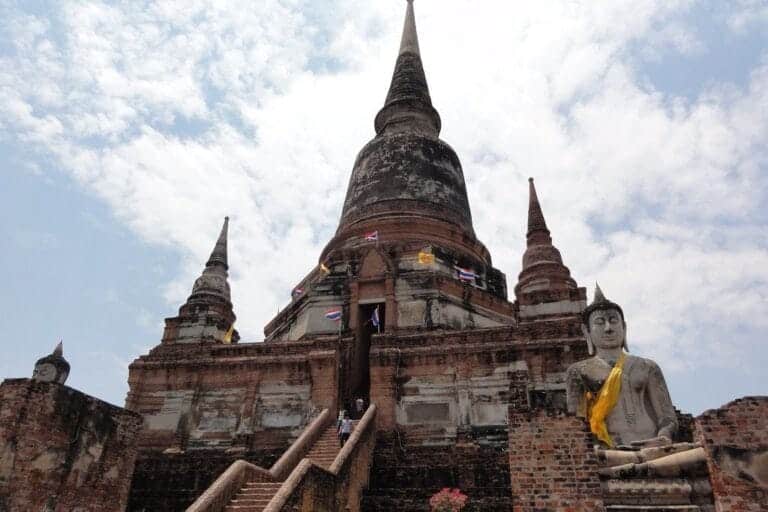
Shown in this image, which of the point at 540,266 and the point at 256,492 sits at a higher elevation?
the point at 540,266

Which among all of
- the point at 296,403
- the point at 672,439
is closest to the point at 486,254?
the point at 296,403

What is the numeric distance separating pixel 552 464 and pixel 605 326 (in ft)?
8.92

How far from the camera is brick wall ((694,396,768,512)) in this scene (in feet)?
16.5

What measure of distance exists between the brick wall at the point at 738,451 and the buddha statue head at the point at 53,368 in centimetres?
1548

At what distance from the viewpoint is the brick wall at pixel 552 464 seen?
5.95 m

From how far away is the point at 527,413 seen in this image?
6.59 meters

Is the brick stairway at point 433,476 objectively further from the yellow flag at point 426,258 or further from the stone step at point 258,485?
the yellow flag at point 426,258

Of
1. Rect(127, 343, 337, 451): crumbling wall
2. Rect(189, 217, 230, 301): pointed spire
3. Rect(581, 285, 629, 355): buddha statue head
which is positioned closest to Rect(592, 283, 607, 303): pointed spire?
Rect(581, 285, 629, 355): buddha statue head

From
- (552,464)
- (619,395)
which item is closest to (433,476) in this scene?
(619,395)

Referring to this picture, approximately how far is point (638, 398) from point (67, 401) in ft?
33.2

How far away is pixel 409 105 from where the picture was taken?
28.3m

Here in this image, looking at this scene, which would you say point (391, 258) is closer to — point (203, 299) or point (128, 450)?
point (203, 299)

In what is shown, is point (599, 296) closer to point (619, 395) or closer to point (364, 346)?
point (619, 395)

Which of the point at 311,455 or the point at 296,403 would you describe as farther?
the point at 296,403
